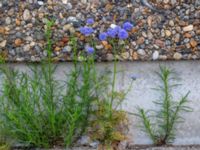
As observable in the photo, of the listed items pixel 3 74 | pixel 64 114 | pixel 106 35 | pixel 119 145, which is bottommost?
pixel 119 145

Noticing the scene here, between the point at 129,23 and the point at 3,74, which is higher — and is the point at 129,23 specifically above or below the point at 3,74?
above

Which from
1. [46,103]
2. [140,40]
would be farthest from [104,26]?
[46,103]

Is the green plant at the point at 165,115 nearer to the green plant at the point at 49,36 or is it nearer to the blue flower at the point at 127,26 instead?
the blue flower at the point at 127,26

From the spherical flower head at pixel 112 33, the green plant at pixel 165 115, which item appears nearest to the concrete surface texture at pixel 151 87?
the green plant at pixel 165 115

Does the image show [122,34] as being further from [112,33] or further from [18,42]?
[18,42]

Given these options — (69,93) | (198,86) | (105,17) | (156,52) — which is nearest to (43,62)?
(69,93)

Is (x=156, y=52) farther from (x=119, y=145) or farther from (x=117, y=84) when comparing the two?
(x=119, y=145)
